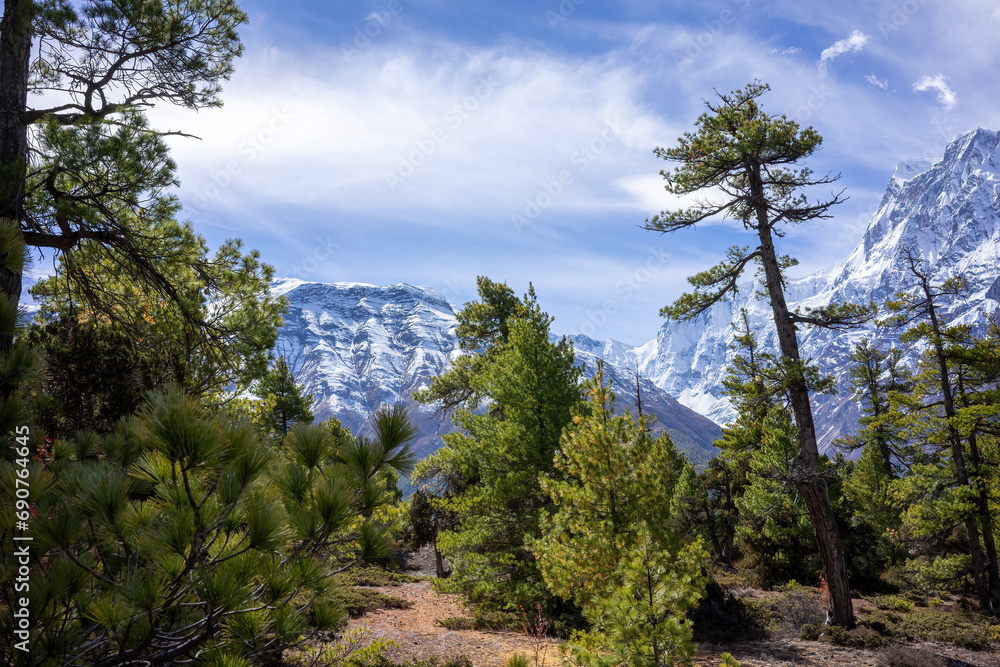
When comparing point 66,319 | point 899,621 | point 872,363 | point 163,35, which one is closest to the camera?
point 163,35

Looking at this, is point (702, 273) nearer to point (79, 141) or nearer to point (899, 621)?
point (79, 141)

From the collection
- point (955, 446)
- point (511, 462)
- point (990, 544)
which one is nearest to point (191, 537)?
point (511, 462)

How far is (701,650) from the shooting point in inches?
421

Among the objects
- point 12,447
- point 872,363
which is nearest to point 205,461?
point 12,447

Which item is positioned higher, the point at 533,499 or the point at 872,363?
the point at 872,363

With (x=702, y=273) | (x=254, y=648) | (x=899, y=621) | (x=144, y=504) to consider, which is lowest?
(x=899, y=621)

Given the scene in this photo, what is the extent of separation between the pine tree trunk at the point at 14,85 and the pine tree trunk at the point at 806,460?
12.5m

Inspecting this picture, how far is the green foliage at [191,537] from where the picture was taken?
245 centimetres

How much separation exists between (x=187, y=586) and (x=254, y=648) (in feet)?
2.18

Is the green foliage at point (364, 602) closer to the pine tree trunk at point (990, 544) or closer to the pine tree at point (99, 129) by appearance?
the pine tree at point (99, 129)

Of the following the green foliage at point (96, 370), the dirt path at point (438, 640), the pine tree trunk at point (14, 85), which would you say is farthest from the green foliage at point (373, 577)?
the pine tree trunk at point (14, 85)

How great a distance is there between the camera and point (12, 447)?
121 inches

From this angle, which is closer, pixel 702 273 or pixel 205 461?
pixel 205 461

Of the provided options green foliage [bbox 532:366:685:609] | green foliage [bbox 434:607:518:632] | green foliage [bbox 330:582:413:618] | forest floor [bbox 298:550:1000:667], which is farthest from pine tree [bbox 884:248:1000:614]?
green foliage [bbox 330:582:413:618]
